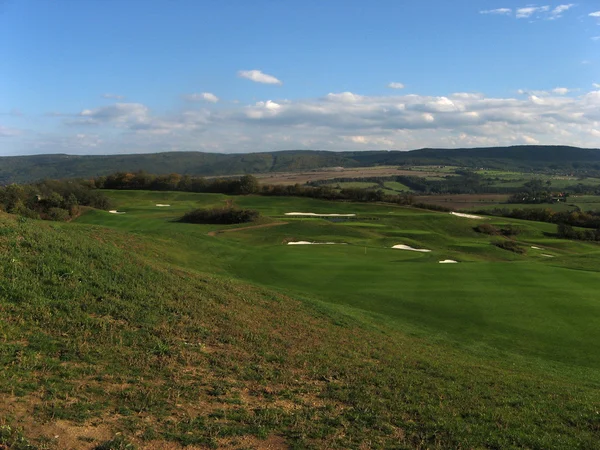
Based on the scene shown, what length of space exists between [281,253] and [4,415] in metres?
32.5

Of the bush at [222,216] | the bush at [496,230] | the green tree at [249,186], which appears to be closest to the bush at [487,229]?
the bush at [496,230]

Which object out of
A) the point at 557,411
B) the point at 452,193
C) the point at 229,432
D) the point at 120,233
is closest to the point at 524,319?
the point at 557,411

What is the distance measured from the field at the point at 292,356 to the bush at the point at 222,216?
36.7 m

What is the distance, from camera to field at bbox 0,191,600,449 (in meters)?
9.15

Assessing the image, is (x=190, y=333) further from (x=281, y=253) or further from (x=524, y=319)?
(x=281, y=253)

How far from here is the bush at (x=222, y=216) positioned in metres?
67.5

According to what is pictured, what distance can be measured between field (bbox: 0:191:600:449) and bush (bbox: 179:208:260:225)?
36.7 m

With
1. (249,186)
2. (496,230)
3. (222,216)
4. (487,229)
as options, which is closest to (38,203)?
(222,216)

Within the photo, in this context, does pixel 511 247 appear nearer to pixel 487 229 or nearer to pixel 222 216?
pixel 487 229

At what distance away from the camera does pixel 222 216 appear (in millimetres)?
69500

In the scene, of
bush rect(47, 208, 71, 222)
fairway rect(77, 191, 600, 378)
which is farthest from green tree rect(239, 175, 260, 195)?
bush rect(47, 208, 71, 222)

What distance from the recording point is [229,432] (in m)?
8.74

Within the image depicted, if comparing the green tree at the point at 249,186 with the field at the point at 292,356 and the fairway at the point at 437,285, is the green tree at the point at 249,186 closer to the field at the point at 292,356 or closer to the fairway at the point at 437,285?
the fairway at the point at 437,285

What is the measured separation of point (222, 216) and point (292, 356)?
57.2 metres
